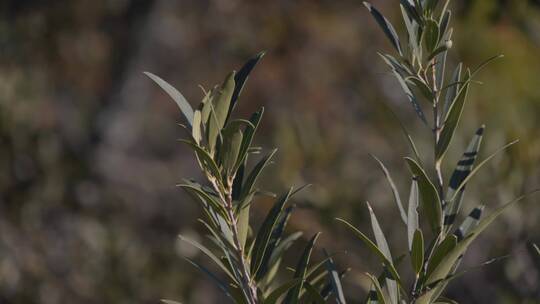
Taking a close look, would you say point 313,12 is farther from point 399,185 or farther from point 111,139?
point 399,185

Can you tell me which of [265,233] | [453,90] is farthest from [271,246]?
[453,90]

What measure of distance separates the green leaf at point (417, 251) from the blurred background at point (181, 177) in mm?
218

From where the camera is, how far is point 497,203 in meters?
1.05

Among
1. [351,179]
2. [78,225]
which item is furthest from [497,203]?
[78,225]

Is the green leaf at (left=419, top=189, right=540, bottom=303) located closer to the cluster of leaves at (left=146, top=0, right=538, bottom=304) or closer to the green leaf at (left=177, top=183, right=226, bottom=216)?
the cluster of leaves at (left=146, top=0, right=538, bottom=304)

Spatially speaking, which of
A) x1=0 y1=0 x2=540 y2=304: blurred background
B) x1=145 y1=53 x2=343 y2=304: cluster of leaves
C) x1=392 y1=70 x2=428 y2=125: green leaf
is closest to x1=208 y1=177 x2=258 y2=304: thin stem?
x1=145 y1=53 x2=343 y2=304: cluster of leaves

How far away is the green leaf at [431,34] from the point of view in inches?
16.4

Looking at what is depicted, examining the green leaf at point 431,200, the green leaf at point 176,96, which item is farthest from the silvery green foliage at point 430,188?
the green leaf at point 176,96

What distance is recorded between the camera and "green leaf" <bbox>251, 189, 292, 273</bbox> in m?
0.43

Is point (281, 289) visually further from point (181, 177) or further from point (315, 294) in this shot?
point (181, 177)

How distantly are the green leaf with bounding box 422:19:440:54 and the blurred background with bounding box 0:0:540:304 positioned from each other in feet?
0.76

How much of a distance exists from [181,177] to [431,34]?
213 mm

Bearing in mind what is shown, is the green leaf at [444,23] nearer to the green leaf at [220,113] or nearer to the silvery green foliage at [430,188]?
the silvery green foliage at [430,188]

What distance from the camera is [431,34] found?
1.39 feet
